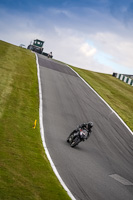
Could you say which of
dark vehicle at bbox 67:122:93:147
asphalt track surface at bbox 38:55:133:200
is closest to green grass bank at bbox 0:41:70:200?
asphalt track surface at bbox 38:55:133:200

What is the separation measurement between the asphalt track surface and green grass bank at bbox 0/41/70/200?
650 millimetres

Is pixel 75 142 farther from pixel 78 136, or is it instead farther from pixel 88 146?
pixel 88 146

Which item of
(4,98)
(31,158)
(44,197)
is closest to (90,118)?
(4,98)

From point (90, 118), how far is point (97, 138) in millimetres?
3403

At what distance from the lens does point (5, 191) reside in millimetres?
7348

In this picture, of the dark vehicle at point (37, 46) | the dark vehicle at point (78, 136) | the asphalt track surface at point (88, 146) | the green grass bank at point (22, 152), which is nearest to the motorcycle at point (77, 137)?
the dark vehicle at point (78, 136)

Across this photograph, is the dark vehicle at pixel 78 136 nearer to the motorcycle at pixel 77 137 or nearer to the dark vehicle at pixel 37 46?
the motorcycle at pixel 77 137

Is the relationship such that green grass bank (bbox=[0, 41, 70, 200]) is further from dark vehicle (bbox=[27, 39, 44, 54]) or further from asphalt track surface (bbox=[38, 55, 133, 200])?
dark vehicle (bbox=[27, 39, 44, 54])

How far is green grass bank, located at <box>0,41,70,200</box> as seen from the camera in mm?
7959

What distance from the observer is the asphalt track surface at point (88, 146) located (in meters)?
10.2

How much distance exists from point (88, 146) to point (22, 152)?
195 inches

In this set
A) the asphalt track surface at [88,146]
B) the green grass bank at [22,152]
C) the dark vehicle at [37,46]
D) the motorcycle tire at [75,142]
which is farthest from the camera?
the dark vehicle at [37,46]

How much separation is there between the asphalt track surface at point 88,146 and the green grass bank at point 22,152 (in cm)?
65

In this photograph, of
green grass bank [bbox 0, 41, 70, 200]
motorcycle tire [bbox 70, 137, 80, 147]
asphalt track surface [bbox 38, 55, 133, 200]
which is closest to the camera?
green grass bank [bbox 0, 41, 70, 200]
